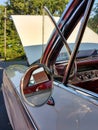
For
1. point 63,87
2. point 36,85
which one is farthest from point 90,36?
point 36,85

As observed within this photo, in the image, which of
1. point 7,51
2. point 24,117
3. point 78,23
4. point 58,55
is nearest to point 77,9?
point 78,23

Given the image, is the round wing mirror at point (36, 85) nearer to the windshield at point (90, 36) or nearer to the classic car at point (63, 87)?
the classic car at point (63, 87)

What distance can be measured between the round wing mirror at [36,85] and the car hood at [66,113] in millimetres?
80

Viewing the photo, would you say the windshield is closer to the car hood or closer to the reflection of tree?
the reflection of tree

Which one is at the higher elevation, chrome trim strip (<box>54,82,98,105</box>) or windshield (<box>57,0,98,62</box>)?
windshield (<box>57,0,98,62</box>)

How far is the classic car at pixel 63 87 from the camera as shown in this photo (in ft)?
6.22

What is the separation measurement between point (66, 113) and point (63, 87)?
0.28m

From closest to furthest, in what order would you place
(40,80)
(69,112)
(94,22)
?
(69,112) → (94,22) → (40,80)

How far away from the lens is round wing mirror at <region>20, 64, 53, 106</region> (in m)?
2.18

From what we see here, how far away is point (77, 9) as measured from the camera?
7.54 feet

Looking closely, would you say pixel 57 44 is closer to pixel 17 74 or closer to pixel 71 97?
pixel 71 97

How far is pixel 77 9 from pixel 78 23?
95 mm

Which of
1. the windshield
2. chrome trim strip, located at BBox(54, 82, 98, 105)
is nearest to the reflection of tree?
the windshield

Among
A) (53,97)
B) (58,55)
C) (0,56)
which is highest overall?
(58,55)
